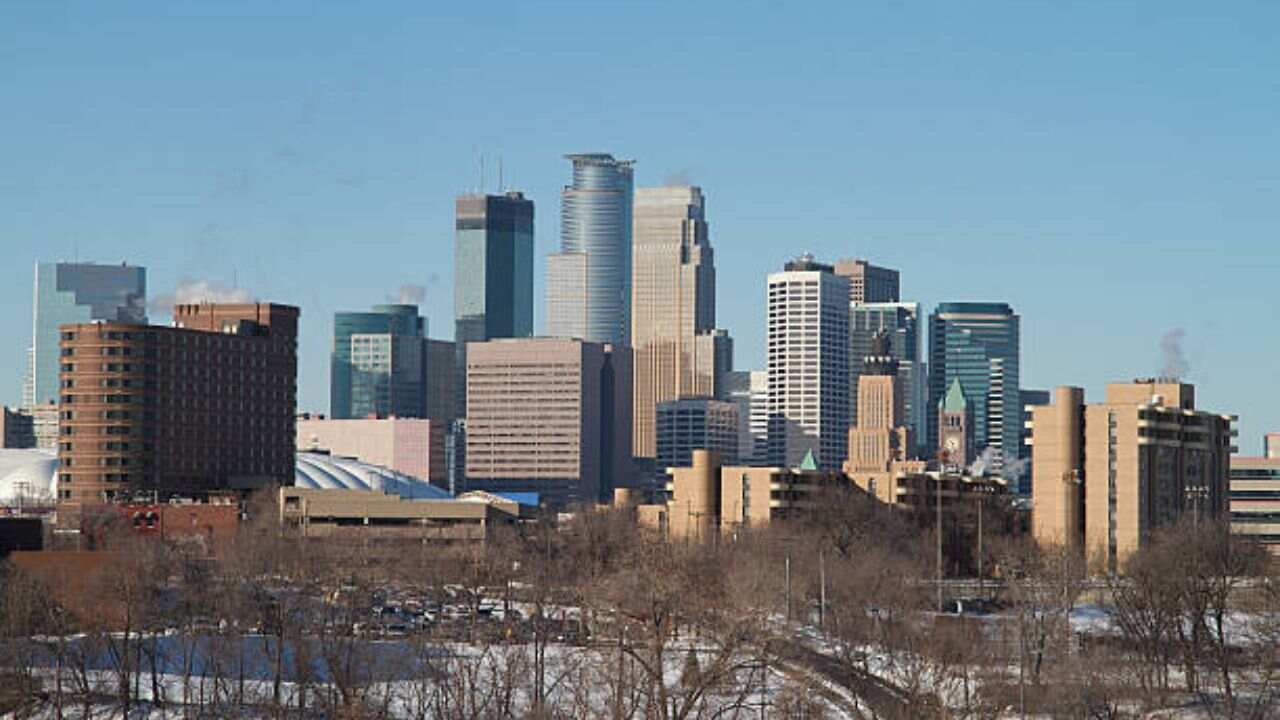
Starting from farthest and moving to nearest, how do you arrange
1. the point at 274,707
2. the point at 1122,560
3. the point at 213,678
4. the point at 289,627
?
the point at 1122,560 → the point at 289,627 → the point at 213,678 → the point at 274,707

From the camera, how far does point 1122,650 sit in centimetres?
11719

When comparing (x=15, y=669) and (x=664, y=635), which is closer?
(x=664, y=635)

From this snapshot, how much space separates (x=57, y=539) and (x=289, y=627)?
292ft

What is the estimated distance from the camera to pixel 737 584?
13325cm

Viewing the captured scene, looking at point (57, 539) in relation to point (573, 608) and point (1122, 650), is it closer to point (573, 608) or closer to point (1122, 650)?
point (573, 608)

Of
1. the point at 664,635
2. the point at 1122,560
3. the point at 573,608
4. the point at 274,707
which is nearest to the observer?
the point at 664,635

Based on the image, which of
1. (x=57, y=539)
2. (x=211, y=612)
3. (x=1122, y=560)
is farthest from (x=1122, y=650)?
(x=57, y=539)

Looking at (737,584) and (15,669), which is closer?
(15,669)

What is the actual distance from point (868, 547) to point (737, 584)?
219ft

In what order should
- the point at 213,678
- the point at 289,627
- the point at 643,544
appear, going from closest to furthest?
the point at 213,678, the point at 289,627, the point at 643,544

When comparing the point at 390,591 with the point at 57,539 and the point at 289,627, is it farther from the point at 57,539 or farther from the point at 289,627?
the point at 289,627

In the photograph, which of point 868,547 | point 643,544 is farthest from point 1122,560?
point 643,544

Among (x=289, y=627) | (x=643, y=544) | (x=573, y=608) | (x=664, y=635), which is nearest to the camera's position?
(x=664, y=635)

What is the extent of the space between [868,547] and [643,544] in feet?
76.2
